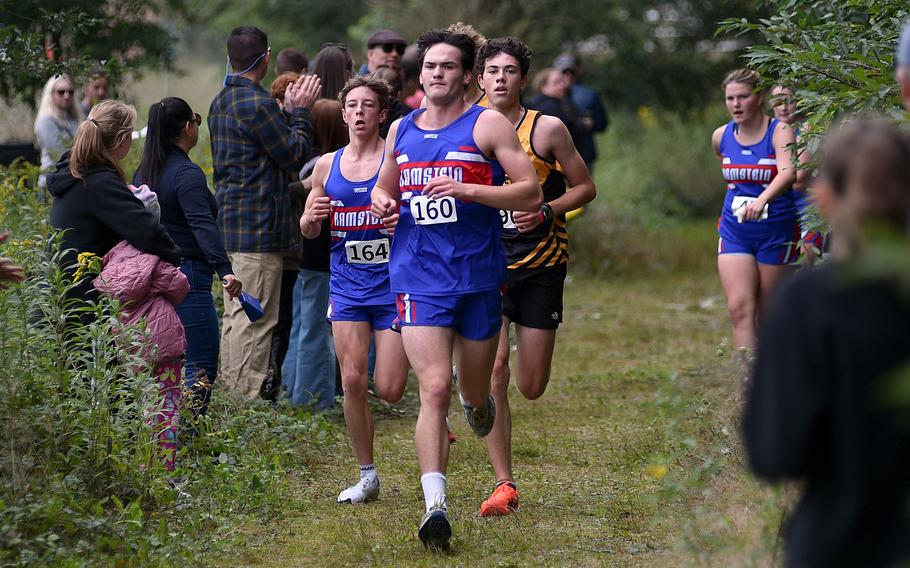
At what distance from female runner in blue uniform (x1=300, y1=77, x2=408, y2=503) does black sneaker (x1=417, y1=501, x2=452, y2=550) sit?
1.11 meters

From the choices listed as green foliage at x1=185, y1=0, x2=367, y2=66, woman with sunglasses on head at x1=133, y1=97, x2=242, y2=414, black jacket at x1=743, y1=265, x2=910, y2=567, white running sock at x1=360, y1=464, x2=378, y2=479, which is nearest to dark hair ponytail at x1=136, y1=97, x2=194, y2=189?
woman with sunglasses on head at x1=133, y1=97, x2=242, y2=414

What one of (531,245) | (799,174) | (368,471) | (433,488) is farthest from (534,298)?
(799,174)

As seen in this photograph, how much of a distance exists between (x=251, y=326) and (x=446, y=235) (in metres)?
2.96

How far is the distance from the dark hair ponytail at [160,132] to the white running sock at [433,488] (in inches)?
97.8

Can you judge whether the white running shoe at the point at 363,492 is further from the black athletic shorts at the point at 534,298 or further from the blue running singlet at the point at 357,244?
the black athletic shorts at the point at 534,298

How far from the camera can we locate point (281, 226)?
8.23m

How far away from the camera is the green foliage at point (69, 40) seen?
27.2 ft

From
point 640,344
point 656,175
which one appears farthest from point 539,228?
point 656,175

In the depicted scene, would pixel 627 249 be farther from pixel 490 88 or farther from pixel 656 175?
pixel 490 88

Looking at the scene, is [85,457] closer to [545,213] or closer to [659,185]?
[545,213]

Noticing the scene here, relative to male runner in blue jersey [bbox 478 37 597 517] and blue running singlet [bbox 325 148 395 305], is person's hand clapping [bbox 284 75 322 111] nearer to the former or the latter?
blue running singlet [bbox 325 148 395 305]

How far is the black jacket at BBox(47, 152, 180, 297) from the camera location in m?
6.18

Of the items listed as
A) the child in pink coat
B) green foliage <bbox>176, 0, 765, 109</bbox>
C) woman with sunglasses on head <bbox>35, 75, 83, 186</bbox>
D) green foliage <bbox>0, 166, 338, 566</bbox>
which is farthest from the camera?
green foliage <bbox>176, 0, 765, 109</bbox>

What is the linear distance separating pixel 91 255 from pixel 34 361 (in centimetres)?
60
